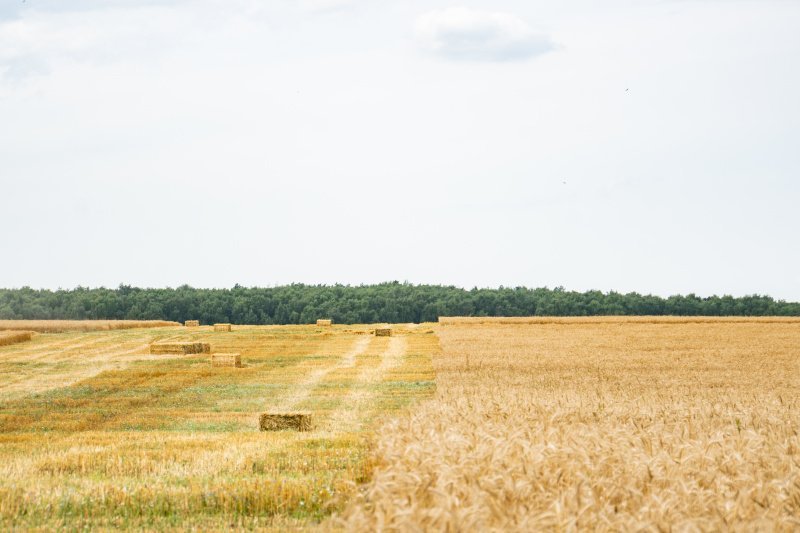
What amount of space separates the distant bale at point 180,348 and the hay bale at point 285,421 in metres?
21.5

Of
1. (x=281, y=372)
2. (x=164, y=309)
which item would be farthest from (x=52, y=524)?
(x=164, y=309)

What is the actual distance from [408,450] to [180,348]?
1236 inches

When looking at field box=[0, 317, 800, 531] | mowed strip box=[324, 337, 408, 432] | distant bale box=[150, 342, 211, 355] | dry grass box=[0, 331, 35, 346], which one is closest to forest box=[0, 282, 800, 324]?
dry grass box=[0, 331, 35, 346]

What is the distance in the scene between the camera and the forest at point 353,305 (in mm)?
111250

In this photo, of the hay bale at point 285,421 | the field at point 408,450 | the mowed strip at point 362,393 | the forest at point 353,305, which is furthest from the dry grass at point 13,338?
the forest at point 353,305

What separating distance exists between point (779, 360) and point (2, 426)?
2458 centimetres

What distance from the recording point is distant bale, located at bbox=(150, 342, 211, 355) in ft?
129

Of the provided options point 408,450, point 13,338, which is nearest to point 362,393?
point 408,450

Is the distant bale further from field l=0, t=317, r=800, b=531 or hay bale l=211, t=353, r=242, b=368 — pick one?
field l=0, t=317, r=800, b=531

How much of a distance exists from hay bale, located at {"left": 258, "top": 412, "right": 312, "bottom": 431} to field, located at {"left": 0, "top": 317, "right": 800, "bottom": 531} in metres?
0.52

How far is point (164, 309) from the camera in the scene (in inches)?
4397

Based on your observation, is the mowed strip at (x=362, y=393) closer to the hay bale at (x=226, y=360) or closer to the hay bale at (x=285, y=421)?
the hay bale at (x=285, y=421)

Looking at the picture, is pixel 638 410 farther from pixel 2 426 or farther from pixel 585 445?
pixel 2 426

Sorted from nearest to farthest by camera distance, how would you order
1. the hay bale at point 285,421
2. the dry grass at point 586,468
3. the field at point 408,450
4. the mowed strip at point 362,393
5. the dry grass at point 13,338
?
the dry grass at point 586,468
the field at point 408,450
the hay bale at point 285,421
the mowed strip at point 362,393
the dry grass at point 13,338
